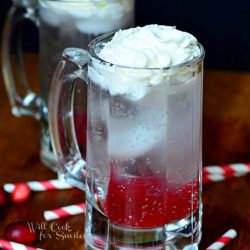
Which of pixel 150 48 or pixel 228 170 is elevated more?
pixel 150 48

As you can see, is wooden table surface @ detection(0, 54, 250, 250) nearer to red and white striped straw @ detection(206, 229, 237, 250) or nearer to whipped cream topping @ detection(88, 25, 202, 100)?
red and white striped straw @ detection(206, 229, 237, 250)

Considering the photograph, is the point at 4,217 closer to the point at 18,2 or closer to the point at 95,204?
the point at 95,204

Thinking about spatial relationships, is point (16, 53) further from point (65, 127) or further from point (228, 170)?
point (228, 170)

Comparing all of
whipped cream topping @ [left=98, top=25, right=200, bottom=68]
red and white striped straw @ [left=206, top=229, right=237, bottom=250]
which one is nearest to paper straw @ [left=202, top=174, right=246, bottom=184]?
red and white striped straw @ [left=206, top=229, right=237, bottom=250]

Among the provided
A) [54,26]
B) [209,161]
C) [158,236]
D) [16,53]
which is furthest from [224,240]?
[16,53]

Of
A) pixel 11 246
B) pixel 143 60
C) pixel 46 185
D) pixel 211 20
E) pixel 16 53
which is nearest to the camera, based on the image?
pixel 143 60

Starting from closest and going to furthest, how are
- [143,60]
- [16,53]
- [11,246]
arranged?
[143,60], [11,246], [16,53]
